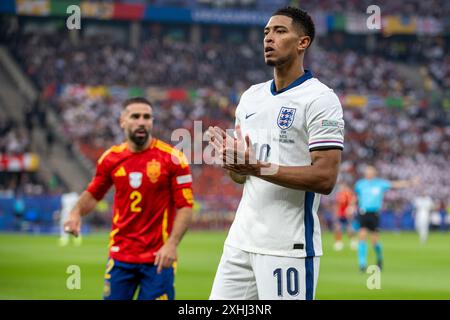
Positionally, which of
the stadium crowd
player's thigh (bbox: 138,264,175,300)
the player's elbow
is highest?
the stadium crowd

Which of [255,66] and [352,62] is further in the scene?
[352,62]

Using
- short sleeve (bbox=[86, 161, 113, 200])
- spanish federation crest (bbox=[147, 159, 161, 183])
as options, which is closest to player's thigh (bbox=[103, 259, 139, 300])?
short sleeve (bbox=[86, 161, 113, 200])

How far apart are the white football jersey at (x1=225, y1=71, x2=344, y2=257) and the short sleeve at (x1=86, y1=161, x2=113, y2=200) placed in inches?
121

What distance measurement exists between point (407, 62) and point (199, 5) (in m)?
15.2

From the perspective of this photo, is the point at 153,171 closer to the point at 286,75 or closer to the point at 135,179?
the point at 135,179

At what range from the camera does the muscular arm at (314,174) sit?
537 cm

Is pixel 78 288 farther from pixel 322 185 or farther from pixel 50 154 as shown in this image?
pixel 50 154

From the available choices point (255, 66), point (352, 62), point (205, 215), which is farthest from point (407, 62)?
point (205, 215)

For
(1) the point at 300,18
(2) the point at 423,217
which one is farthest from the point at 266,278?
(2) the point at 423,217

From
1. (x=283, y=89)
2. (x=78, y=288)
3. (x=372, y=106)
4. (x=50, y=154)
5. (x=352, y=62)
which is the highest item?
(x=352, y=62)

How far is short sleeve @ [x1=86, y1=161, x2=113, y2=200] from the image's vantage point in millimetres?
8578

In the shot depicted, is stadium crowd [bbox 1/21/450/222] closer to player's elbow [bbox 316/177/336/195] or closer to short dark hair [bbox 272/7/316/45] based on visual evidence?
short dark hair [bbox 272/7/316/45]

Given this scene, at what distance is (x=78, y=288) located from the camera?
14922 millimetres

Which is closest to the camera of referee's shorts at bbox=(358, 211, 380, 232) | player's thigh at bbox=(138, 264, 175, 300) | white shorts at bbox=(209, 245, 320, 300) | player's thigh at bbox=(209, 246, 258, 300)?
white shorts at bbox=(209, 245, 320, 300)
